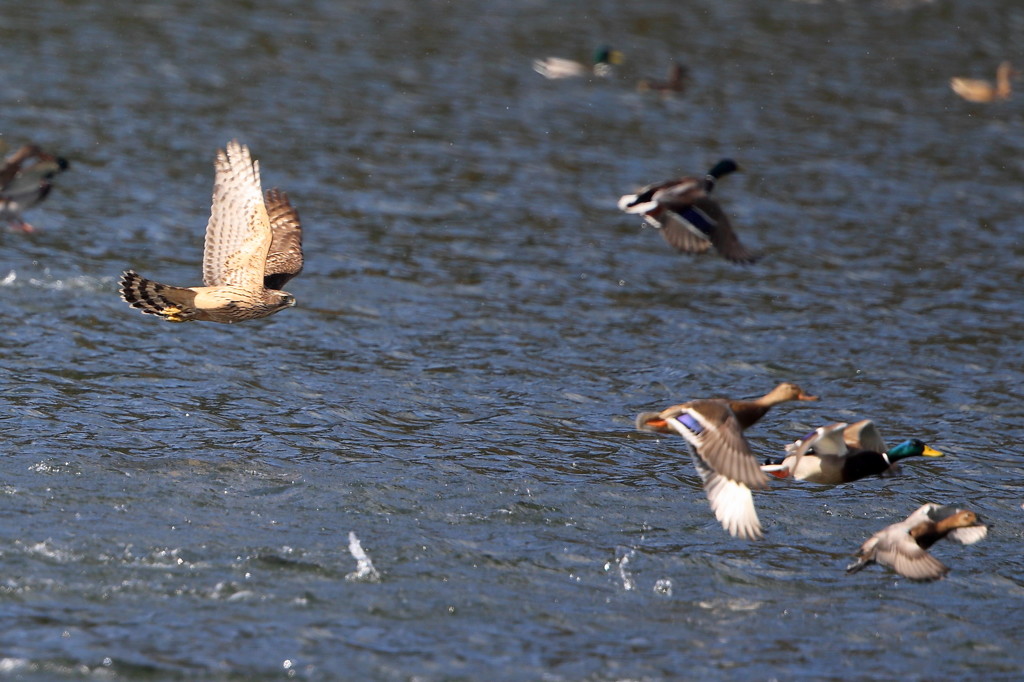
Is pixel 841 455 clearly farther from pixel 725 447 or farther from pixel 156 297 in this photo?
pixel 156 297

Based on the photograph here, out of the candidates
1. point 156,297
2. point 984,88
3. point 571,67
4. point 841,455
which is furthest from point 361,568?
point 984,88

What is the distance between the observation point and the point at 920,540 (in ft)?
25.3

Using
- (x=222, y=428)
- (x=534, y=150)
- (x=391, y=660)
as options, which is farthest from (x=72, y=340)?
(x=534, y=150)

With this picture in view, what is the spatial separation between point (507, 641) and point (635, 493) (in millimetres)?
2450

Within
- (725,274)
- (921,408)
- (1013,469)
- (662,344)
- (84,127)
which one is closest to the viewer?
(1013,469)

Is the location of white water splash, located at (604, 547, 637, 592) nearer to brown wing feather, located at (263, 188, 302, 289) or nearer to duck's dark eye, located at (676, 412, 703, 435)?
duck's dark eye, located at (676, 412, 703, 435)

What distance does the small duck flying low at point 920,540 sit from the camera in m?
7.51

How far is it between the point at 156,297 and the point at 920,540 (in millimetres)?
4583

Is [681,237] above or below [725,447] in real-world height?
above

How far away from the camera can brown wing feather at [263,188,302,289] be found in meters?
10.1

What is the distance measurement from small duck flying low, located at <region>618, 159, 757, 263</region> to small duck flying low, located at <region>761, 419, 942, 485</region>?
8.85 ft

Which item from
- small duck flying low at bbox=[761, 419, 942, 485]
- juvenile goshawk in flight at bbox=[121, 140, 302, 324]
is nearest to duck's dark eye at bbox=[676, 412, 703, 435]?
small duck flying low at bbox=[761, 419, 942, 485]

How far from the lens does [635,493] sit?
358 inches

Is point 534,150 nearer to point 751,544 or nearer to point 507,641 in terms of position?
point 751,544
